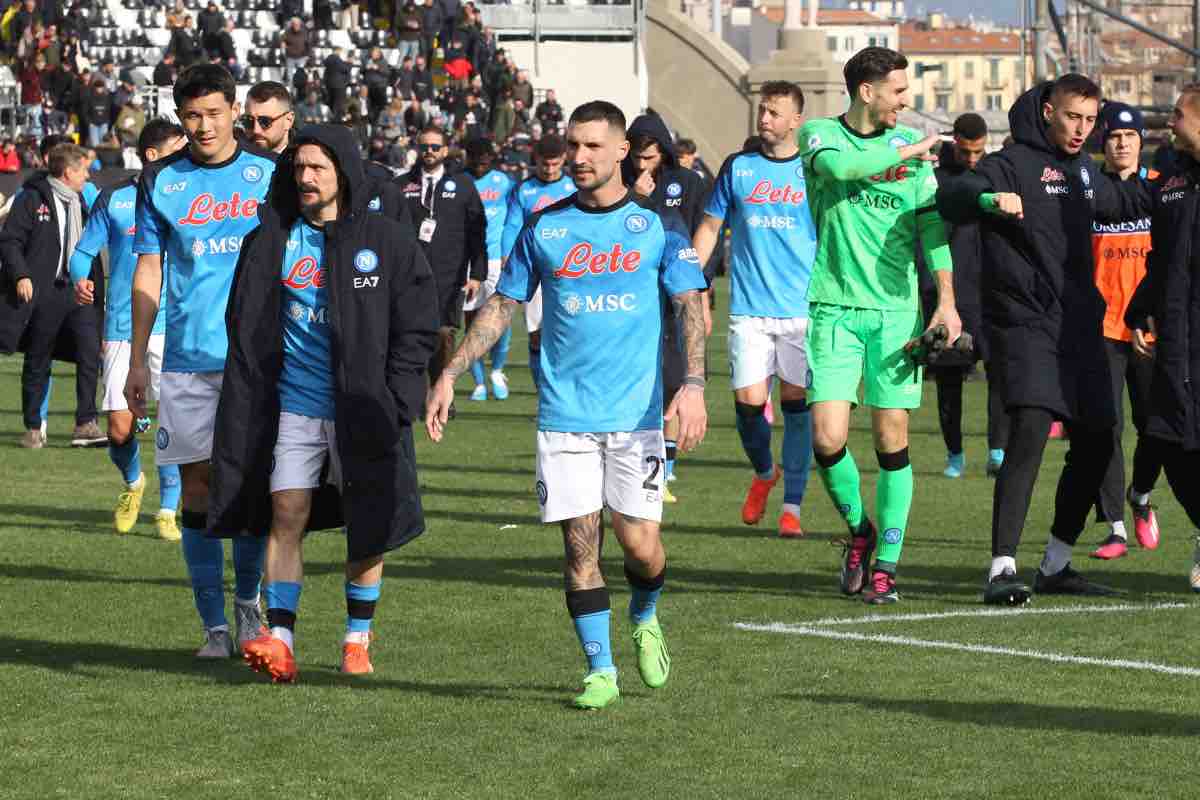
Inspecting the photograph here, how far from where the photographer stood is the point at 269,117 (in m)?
9.52

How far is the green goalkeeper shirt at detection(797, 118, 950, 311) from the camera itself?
1019 cm

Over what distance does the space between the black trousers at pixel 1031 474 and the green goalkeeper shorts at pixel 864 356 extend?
462 mm

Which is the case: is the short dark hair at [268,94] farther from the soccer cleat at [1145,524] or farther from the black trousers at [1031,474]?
the soccer cleat at [1145,524]

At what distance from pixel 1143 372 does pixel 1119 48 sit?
95684 mm

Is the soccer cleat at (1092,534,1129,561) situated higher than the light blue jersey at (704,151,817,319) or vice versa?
the light blue jersey at (704,151,817,319)

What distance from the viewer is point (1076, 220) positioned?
1009cm

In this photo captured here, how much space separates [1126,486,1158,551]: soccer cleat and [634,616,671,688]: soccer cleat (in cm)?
485

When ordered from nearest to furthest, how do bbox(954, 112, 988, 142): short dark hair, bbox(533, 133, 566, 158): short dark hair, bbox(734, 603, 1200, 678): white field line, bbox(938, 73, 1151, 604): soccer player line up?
bbox(734, 603, 1200, 678): white field line, bbox(938, 73, 1151, 604): soccer player, bbox(954, 112, 988, 142): short dark hair, bbox(533, 133, 566, 158): short dark hair

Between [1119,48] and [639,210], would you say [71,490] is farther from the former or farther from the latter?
[1119,48]

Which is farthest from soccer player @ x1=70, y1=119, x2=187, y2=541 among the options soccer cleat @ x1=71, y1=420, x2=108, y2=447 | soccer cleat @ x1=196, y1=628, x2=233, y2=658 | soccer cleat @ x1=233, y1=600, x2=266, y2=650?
soccer cleat @ x1=233, y1=600, x2=266, y2=650

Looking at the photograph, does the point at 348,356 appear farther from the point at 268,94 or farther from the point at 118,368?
the point at 118,368

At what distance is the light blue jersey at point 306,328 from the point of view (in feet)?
26.6

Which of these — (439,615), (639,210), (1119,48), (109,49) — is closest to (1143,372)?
(439,615)

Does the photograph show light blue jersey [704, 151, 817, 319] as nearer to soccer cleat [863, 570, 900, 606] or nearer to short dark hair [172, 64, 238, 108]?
soccer cleat [863, 570, 900, 606]
